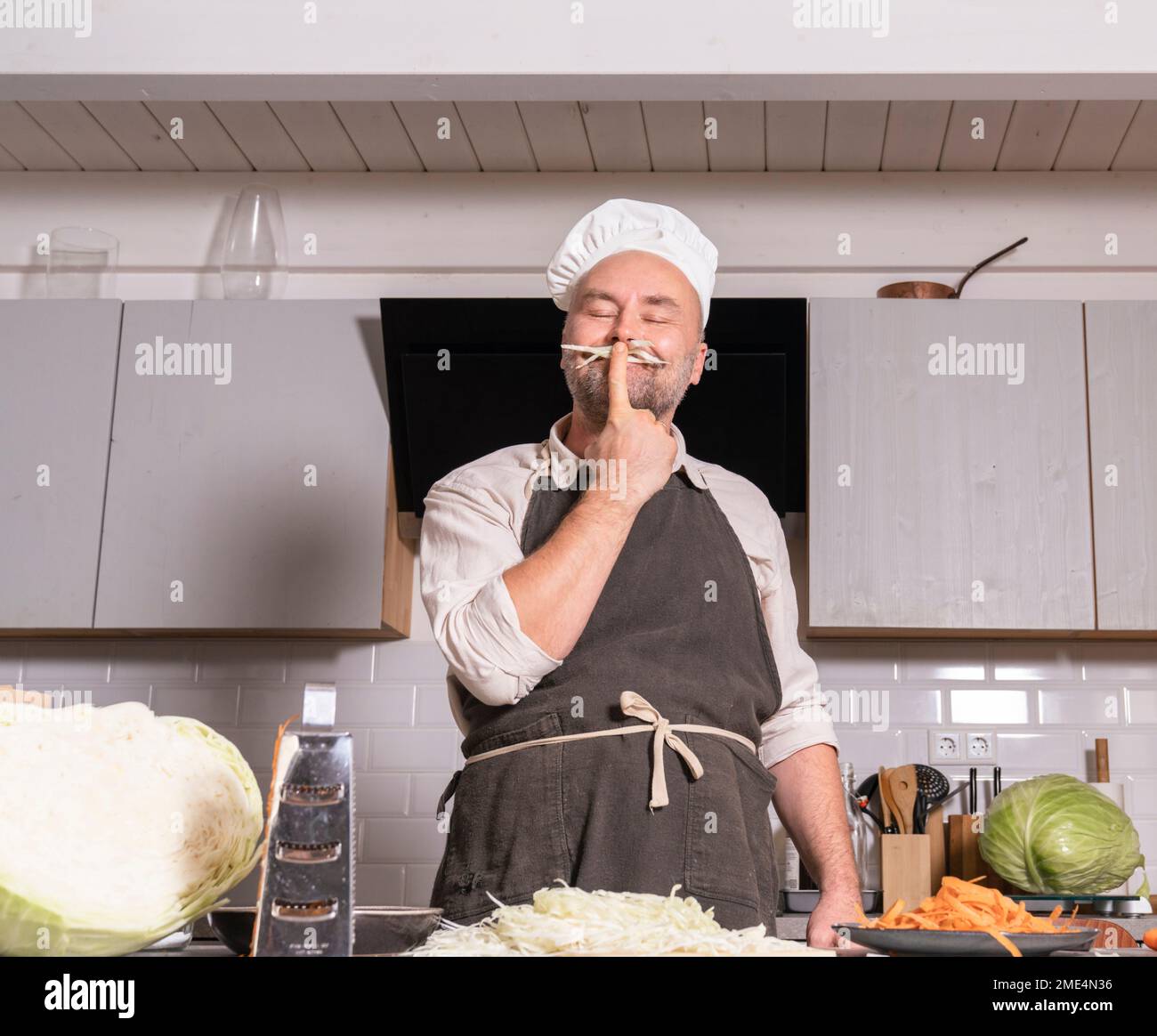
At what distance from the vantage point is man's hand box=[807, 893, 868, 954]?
Result: 1.49 m

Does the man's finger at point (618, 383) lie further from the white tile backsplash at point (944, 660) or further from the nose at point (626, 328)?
the white tile backsplash at point (944, 660)

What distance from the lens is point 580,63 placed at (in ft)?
8.71

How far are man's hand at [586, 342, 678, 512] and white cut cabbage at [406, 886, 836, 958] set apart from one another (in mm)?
746

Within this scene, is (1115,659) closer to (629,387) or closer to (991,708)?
(991,708)

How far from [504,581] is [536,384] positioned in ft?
5.83

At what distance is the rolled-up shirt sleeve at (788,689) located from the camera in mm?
1938

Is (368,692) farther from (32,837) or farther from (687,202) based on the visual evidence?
(32,837)

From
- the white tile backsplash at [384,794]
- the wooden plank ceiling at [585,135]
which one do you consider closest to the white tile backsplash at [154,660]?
the white tile backsplash at [384,794]

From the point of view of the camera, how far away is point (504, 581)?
4.92ft

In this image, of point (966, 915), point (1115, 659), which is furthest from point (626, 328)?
point (1115, 659)

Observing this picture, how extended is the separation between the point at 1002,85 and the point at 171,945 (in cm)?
238

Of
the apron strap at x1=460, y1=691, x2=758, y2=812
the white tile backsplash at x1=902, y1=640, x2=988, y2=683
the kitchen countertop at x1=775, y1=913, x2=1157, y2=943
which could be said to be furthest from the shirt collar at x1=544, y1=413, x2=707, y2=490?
the white tile backsplash at x1=902, y1=640, x2=988, y2=683

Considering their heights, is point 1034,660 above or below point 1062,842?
above

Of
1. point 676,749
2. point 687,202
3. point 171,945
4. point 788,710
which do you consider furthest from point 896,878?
point 171,945
